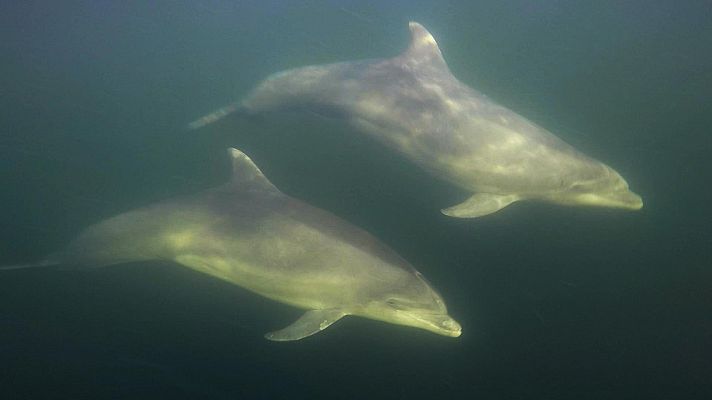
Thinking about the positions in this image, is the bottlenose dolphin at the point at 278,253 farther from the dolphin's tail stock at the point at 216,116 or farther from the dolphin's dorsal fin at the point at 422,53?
the dolphin's tail stock at the point at 216,116

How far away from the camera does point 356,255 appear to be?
7.21 meters

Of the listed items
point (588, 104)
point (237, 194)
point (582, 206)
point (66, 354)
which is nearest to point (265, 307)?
point (237, 194)

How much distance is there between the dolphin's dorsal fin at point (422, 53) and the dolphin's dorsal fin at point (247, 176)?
473 centimetres

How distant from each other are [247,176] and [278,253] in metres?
1.79

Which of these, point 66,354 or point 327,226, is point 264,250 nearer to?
point 327,226

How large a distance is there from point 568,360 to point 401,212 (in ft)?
13.9

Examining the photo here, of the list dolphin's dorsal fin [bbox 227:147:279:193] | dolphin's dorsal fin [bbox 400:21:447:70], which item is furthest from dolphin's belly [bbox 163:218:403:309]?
dolphin's dorsal fin [bbox 400:21:447:70]

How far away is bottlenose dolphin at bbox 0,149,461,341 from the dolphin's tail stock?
5514 millimetres

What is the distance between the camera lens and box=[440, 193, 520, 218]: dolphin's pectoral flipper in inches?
367

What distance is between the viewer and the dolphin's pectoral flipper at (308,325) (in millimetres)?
6926

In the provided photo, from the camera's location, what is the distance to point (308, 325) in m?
7.11

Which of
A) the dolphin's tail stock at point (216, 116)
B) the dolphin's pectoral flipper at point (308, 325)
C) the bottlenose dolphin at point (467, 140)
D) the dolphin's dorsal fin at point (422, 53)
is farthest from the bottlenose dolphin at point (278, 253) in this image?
the dolphin's tail stock at point (216, 116)

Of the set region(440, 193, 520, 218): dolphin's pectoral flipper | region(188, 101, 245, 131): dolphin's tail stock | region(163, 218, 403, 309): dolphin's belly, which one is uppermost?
region(188, 101, 245, 131): dolphin's tail stock

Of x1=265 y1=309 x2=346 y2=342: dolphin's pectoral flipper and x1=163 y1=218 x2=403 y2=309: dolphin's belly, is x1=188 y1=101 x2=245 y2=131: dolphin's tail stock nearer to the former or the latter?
x1=163 y1=218 x2=403 y2=309: dolphin's belly
